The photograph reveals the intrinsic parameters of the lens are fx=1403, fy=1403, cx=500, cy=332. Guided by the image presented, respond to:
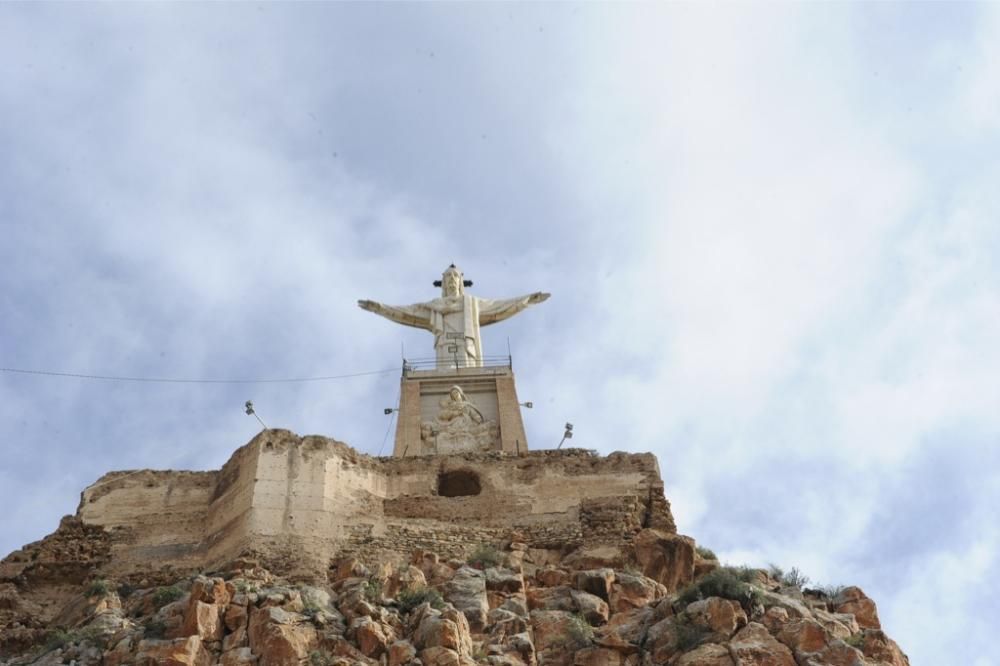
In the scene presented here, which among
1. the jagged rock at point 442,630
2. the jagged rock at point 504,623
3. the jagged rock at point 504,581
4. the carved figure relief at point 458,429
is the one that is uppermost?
the carved figure relief at point 458,429

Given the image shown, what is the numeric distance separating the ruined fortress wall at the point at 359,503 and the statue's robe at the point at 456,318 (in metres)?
6.07

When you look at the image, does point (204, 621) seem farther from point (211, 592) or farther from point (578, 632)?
point (578, 632)

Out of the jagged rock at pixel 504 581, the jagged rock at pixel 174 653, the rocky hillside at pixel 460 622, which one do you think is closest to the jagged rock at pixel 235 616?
the rocky hillside at pixel 460 622

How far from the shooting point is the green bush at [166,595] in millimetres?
20406

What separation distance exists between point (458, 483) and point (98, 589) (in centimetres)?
673

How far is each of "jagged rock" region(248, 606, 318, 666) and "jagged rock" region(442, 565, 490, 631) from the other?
2.31m

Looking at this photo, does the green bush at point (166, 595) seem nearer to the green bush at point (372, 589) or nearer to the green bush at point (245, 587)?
the green bush at point (245, 587)

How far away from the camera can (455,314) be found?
32.9 meters

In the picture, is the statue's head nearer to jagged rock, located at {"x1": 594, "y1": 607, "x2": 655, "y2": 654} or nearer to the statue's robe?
the statue's robe

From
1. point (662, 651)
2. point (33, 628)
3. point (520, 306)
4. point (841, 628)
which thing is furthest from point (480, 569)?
point (520, 306)

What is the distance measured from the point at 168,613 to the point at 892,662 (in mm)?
9819

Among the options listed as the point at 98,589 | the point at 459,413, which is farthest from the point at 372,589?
the point at 459,413

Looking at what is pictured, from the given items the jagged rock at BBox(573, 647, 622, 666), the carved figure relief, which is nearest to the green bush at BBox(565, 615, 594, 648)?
the jagged rock at BBox(573, 647, 622, 666)

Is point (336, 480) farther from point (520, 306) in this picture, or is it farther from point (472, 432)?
point (520, 306)
